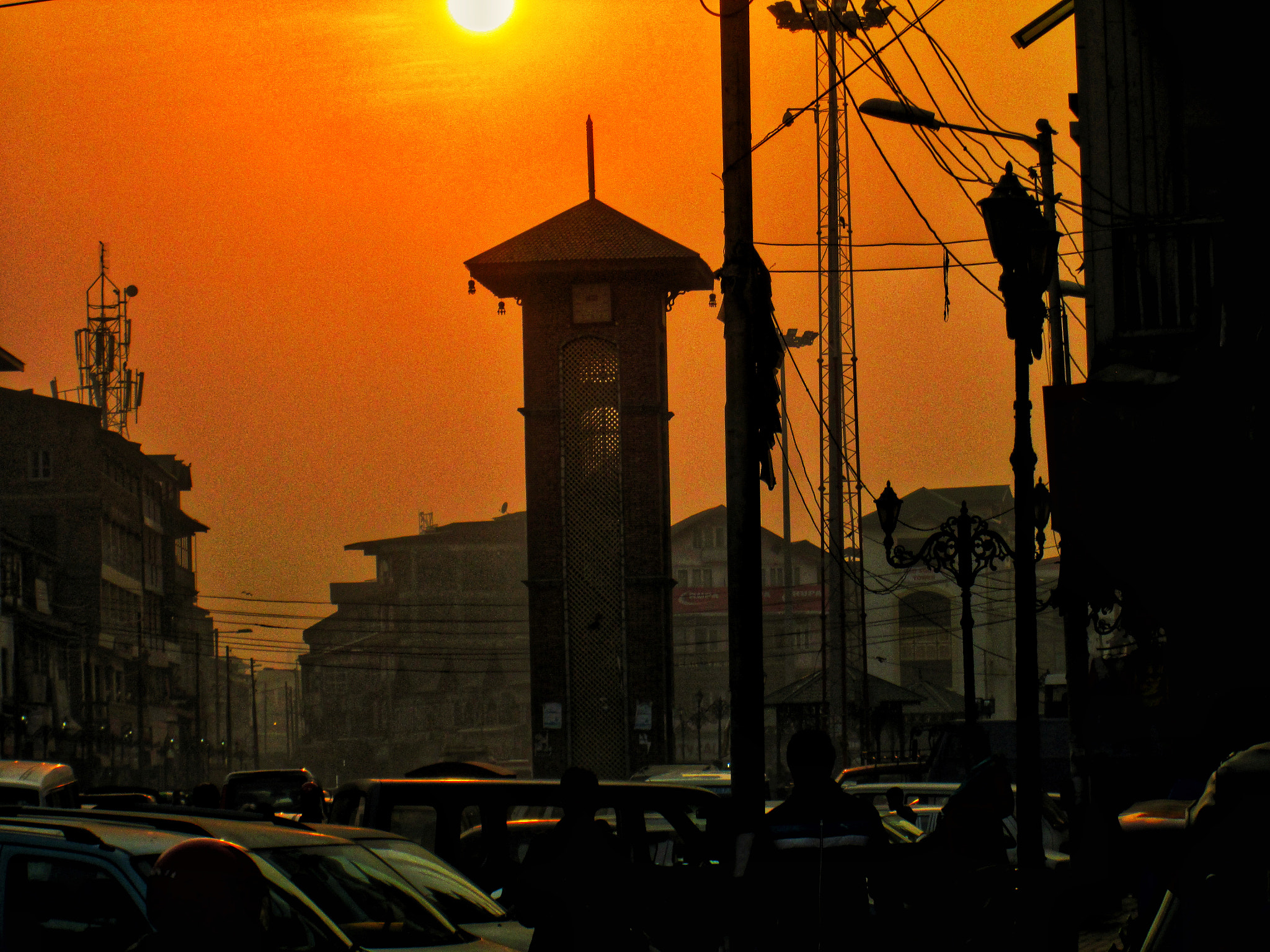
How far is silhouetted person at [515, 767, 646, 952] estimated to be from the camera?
6340 mm

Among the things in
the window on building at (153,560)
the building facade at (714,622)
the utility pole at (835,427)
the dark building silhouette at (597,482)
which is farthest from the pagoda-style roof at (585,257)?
the window on building at (153,560)

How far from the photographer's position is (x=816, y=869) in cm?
591

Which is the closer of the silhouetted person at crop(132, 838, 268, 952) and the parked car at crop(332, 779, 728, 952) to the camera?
the silhouetted person at crop(132, 838, 268, 952)

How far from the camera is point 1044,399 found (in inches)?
503

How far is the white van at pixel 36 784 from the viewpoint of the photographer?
45.4 ft

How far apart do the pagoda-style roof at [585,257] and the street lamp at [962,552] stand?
24.5 m

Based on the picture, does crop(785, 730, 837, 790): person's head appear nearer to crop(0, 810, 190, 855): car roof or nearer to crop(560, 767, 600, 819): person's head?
crop(560, 767, 600, 819): person's head

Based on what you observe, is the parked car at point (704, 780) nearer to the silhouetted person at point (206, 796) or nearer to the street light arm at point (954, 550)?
the street light arm at point (954, 550)

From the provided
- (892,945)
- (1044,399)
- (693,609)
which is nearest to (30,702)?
(693,609)

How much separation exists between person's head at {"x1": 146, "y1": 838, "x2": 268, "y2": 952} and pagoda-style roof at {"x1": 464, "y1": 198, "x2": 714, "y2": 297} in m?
41.2

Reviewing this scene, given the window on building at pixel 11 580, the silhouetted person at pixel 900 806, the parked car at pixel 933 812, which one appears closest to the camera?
the silhouetted person at pixel 900 806

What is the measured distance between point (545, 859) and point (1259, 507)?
5.99m

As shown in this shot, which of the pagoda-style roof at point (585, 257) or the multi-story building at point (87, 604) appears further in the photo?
the multi-story building at point (87, 604)

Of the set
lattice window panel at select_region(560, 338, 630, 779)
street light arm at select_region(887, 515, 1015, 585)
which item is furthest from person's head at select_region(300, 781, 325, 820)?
lattice window panel at select_region(560, 338, 630, 779)
